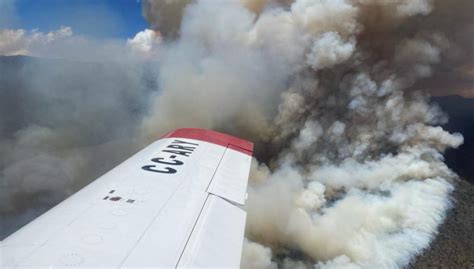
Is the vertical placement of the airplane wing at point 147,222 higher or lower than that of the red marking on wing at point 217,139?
lower

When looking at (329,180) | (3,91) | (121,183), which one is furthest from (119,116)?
(121,183)

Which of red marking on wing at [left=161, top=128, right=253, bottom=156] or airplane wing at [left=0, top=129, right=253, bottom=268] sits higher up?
red marking on wing at [left=161, top=128, right=253, bottom=156]

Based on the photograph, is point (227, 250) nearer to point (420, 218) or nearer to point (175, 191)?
point (175, 191)

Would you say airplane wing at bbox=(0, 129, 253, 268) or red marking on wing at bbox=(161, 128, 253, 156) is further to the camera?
red marking on wing at bbox=(161, 128, 253, 156)

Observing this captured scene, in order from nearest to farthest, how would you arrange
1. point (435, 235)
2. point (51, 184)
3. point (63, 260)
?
point (63, 260), point (435, 235), point (51, 184)

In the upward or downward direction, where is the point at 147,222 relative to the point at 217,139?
downward

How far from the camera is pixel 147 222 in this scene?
5020 mm

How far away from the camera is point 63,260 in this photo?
389cm

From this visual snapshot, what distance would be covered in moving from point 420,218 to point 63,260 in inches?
1902

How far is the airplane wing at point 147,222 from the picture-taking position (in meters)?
4.05

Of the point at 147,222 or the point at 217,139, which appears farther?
the point at 217,139

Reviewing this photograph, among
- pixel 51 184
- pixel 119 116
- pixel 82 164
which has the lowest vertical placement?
pixel 51 184

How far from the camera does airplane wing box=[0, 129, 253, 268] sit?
159 inches

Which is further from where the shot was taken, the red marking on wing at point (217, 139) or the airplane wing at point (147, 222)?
the red marking on wing at point (217, 139)
